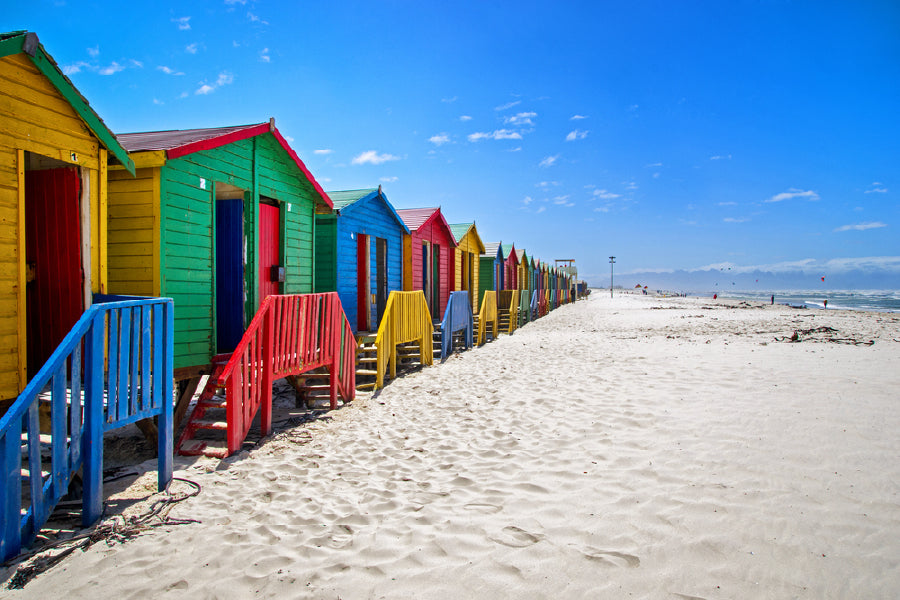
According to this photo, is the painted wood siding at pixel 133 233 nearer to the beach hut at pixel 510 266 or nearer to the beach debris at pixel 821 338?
the beach debris at pixel 821 338

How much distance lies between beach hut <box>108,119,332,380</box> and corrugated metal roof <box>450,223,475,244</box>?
9.16 metres

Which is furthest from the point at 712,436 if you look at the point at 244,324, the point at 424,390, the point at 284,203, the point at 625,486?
the point at 284,203

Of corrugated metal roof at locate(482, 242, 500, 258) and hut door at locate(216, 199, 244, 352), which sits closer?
hut door at locate(216, 199, 244, 352)

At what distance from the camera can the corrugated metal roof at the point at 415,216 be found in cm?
1303

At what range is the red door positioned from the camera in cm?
720

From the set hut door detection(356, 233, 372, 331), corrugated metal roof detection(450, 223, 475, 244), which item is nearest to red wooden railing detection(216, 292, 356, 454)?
hut door detection(356, 233, 372, 331)

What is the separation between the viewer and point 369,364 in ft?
31.5

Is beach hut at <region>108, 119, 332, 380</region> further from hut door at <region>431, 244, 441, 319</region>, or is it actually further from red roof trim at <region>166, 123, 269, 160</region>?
hut door at <region>431, 244, 441, 319</region>

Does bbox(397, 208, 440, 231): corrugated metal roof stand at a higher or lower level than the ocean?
higher

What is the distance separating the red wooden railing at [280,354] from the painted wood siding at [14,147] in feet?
5.19

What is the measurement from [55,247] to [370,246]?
642cm

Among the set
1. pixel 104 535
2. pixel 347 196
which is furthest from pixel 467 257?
pixel 104 535

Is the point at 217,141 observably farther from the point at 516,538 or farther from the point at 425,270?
the point at 425,270

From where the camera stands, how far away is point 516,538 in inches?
119
